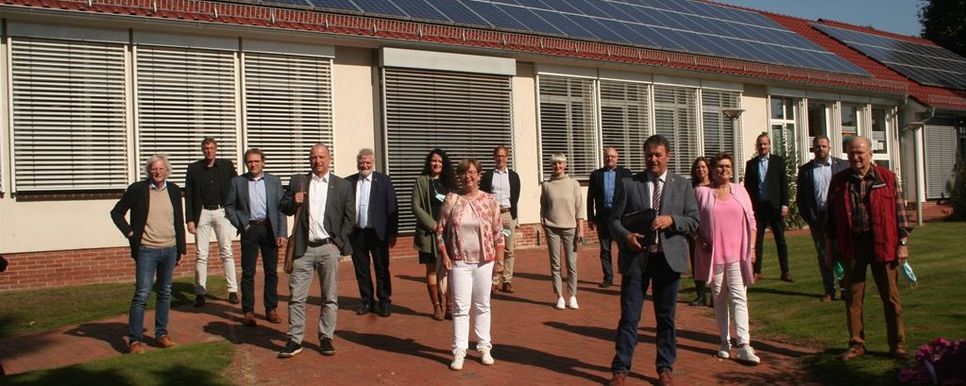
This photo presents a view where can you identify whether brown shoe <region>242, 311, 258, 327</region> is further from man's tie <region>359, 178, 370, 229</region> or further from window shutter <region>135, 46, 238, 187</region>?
window shutter <region>135, 46, 238, 187</region>

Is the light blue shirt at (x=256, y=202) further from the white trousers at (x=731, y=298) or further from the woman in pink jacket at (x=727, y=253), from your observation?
the white trousers at (x=731, y=298)

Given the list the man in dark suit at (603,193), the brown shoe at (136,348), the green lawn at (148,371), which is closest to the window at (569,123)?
the man in dark suit at (603,193)

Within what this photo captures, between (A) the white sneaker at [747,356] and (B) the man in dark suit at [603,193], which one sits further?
(B) the man in dark suit at [603,193]

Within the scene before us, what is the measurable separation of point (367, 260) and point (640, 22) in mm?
14796

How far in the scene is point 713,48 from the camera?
22781mm

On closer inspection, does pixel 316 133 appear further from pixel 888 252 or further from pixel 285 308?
pixel 888 252

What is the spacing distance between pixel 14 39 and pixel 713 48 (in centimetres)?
1639

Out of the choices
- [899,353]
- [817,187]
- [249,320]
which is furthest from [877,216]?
[249,320]

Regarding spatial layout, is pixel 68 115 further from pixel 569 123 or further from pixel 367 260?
pixel 569 123

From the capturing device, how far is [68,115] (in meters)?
12.7

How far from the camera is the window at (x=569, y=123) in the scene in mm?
18328

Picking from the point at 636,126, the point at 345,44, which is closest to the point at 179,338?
the point at 345,44

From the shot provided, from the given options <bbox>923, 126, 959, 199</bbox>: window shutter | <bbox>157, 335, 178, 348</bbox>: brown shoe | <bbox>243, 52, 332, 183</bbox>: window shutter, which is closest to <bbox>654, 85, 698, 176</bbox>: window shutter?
<bbox>243, 52, 332, 183</bbox>: window shutter

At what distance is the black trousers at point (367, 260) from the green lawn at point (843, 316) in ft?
13.2
